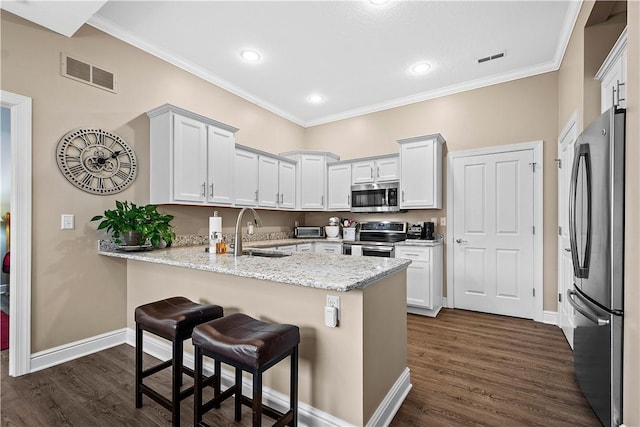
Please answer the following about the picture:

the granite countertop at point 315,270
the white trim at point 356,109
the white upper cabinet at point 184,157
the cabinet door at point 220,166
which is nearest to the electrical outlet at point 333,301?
the granite countertop at point 315,270

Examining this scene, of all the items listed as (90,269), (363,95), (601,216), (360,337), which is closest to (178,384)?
(360,337)

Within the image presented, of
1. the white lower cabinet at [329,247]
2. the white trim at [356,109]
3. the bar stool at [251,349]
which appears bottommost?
the bar stool at [251,349]

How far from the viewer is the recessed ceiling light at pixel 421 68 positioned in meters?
3.51

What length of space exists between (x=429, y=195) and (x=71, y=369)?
161 inches

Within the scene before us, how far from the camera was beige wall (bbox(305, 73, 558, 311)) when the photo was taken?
11.3ft

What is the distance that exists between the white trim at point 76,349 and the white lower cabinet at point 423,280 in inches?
127

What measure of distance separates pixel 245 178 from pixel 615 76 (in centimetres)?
361

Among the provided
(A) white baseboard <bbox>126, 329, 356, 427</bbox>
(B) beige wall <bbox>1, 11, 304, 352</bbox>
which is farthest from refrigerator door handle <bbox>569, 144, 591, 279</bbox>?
(B) beige wall <bbox>1, 11, 304, 352</bbox>

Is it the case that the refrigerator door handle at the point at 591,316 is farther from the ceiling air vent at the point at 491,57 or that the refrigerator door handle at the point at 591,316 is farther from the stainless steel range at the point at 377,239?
the ceiling air vent at the point at 491,57

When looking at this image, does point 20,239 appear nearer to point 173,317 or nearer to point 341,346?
point 173,317

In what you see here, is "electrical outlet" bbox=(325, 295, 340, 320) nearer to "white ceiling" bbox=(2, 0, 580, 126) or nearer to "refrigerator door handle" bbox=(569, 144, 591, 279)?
"refrigerator door handle" bbox=(569, 144, 591, 279)

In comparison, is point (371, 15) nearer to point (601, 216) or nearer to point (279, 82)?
point (279, 82)

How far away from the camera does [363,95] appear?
438 cm

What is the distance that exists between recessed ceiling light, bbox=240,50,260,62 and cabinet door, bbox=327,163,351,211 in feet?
6.69
